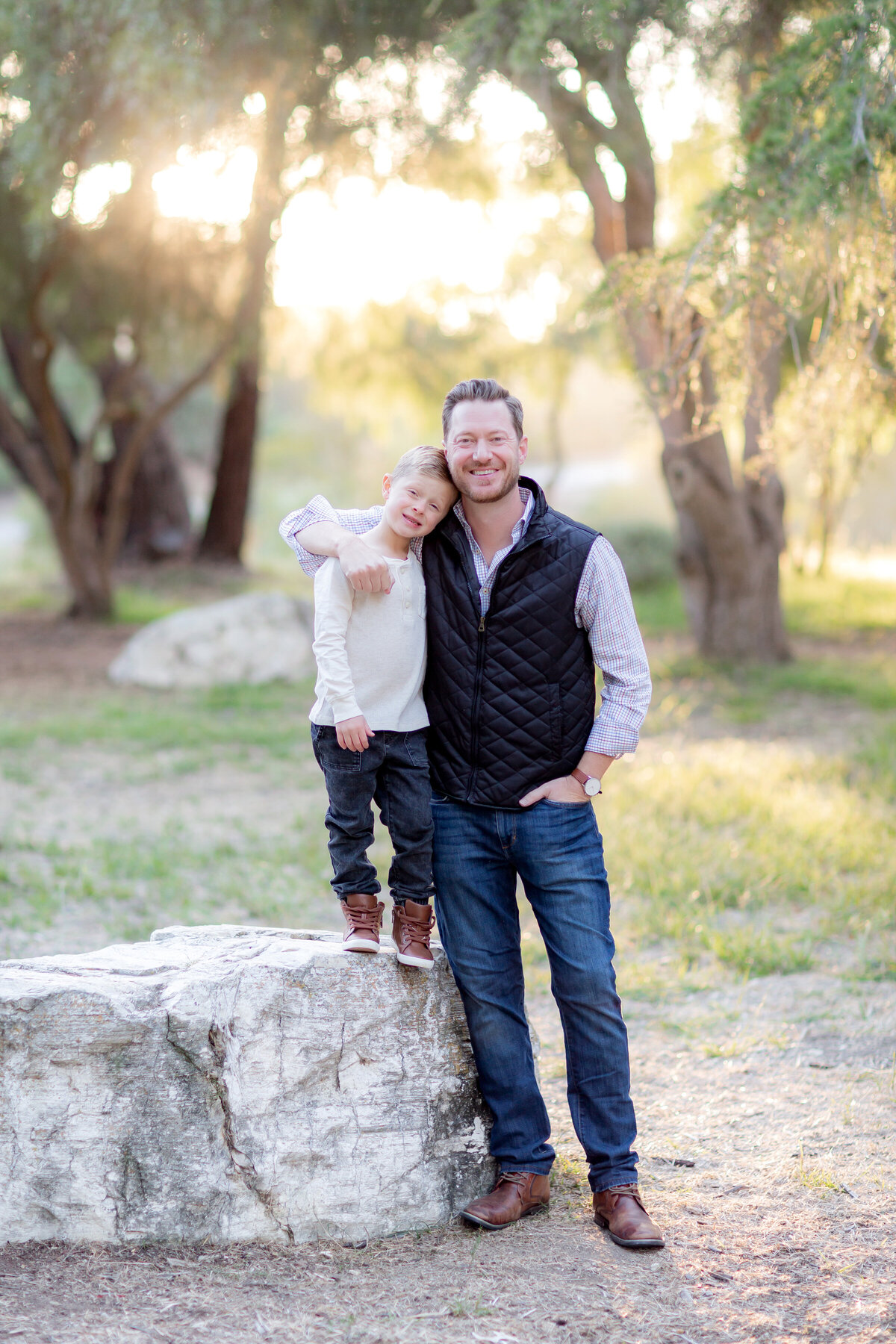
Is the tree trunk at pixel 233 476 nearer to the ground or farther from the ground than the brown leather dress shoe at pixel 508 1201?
farther from the ground

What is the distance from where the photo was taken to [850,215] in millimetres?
4676

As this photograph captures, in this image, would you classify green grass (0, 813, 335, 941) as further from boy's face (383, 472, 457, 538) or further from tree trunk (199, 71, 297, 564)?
tree trunk (199, 71, 297, 564)

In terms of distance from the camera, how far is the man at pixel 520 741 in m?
2.84

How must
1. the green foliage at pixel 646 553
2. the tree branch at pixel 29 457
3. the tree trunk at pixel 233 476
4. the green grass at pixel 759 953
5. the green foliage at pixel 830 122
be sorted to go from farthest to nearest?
the green foliage at pixel 646 553
the tree trunk at pixel 233 476
the tree branch at pixel 29 457
the green grass at pixel 759 953
the green foliage at pixel 830 122

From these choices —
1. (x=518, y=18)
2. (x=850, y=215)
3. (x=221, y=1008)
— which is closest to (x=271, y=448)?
(x=518, y=18)

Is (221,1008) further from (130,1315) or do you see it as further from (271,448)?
(271,448)

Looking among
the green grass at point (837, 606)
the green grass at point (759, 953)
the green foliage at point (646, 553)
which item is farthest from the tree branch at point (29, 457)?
the green grass at point (759, 953)

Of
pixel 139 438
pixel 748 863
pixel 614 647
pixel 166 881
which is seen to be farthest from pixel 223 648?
pixel 614 647

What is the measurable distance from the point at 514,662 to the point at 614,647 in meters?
0.24

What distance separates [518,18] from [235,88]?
87.7 inches

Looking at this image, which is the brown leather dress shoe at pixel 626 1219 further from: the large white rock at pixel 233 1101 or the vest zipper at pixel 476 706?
the vest zipper at pixel 476 706

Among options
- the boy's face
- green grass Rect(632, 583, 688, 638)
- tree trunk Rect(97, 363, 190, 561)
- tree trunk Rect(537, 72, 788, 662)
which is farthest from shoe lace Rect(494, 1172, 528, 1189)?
tree trunk Rect(97, 363, 190, 561)

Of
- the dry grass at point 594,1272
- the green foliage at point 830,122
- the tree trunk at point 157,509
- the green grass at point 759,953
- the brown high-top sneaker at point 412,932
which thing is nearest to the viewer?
the dry grass at point 594,1272

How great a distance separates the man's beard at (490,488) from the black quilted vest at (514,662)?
11 centimetres
